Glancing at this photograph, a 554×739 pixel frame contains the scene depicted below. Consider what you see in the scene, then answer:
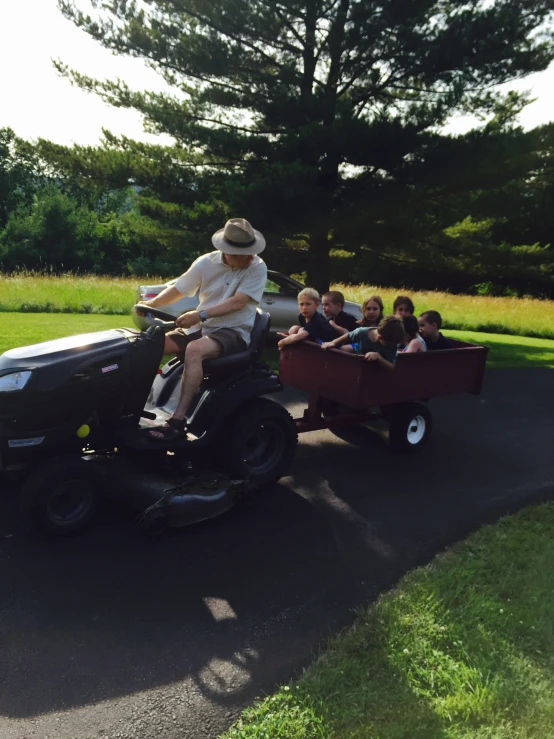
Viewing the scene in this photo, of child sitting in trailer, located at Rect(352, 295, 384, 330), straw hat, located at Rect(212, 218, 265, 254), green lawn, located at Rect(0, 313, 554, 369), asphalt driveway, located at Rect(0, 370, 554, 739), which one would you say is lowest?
green lawn, located at Rect(0, 313, 554, 369)

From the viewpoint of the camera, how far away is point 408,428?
233 inches

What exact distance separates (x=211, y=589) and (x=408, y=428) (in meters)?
2.99

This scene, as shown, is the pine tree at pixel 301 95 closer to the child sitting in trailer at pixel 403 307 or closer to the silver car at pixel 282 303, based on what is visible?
the silver car at pixel 282 303

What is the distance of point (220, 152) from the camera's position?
42.3 feet

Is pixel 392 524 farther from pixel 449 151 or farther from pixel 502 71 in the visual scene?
pixel 502 71

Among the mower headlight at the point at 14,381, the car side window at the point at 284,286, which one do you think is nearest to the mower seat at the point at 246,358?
the mower headlight at the point at 14,381

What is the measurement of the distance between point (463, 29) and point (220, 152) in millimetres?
5347

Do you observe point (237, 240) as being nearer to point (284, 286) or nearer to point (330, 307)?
point (330, 307)


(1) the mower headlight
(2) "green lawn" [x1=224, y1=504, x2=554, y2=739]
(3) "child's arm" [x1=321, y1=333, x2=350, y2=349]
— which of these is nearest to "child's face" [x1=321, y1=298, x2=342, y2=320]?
(3) "child's arm" [x1=321, y1=333, x2=350, y2=349]

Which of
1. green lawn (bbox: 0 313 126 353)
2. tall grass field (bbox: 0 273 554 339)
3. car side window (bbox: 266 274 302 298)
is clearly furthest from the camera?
tall grass field (bbox: 0 273 554 339)

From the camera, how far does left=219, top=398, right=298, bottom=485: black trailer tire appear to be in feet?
15.3

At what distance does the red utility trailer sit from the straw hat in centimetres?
127

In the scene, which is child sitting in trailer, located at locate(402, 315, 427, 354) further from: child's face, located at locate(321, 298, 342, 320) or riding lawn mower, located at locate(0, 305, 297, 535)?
riding lawn mower, located at locate(0, 305, 297, 535)

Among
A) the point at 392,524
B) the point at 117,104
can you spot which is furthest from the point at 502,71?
the point at 392,524
